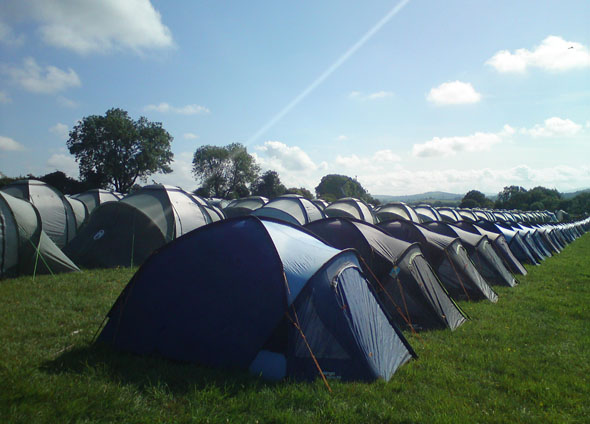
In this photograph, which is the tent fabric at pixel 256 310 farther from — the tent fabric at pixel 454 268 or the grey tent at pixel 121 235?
the grey tent at pixel 121 235

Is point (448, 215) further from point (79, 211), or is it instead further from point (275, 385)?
point (275, 385)

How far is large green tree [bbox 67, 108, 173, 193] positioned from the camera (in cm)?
4278

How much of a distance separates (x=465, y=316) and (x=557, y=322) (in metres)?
1.89

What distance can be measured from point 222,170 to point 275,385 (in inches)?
2524

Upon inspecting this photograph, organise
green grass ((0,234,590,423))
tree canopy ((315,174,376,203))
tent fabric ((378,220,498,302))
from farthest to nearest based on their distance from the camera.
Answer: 1. tree canopy ((315,174,376,203))
2. tent fabric ((378,220,498,302))
3. green grass ((0,234,590,423))

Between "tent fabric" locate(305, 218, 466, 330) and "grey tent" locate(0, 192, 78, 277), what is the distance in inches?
301

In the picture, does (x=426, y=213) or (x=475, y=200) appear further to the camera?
(x=475, y=200)

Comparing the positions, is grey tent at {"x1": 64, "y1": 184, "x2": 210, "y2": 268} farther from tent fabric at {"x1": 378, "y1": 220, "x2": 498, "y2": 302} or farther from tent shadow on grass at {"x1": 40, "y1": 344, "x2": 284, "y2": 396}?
tent fabric at {"x1": 378, "y1": 220, "x2": 498, "y2": 302}

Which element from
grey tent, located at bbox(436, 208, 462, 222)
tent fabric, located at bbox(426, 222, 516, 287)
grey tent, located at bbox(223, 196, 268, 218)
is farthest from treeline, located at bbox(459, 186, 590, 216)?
tent fabric, located at bbox(426, 222, 516, 287)

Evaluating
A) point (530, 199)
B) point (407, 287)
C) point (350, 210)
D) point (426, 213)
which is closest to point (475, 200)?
point (530, 199)

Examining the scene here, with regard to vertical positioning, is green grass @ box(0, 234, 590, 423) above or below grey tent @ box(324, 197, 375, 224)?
below

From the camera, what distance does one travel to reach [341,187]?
335 feet

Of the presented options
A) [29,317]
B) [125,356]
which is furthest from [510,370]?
[29,317]

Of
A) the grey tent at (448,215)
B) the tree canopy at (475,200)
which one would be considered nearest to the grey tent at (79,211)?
the grey tent at (448,215)
